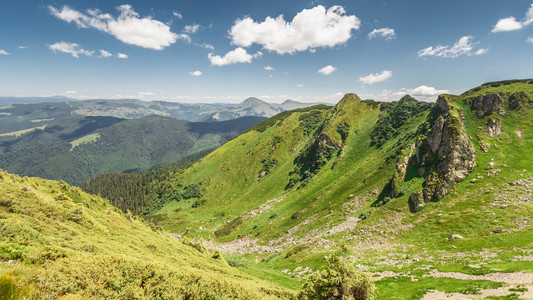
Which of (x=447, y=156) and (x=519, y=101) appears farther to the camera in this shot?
(x=519, y=101)

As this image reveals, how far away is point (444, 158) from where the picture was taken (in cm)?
5956

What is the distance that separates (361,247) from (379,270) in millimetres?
14068

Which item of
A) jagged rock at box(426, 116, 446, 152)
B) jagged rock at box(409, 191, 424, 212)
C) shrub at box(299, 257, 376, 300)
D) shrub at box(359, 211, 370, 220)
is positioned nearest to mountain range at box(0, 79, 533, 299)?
shrub at box(299, 257, 376, 300)

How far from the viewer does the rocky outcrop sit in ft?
184

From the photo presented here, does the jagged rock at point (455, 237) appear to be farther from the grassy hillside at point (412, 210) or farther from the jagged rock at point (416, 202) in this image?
the jagged rock at point (416, 202)

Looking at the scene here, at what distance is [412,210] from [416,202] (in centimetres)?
244

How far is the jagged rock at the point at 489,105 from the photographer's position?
6700 centimetres

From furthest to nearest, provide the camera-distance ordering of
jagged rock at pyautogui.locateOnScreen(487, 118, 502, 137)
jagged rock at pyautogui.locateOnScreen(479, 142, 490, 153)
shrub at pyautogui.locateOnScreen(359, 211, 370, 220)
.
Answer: shrub at pyautogui.locateOnScreen(359, 211, 370, 220), jagged rock at pyautogui.locateOnScreen(487, 118, 502, 137), jagged rock at pyautogui.locateOnScreen(479, 142, 490, 153)

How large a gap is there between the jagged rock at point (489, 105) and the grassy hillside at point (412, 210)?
0.29 meters

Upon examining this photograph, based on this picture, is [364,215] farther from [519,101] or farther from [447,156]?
[519,101]

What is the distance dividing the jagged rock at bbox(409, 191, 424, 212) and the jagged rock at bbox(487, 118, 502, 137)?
31635mm

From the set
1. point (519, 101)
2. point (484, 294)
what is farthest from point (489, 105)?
point (484, 294)

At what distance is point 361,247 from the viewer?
174 ft

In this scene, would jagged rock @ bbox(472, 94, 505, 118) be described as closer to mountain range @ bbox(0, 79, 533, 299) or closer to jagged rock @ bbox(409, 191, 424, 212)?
mountain range @ bbox(0, 79, 533, 299)
